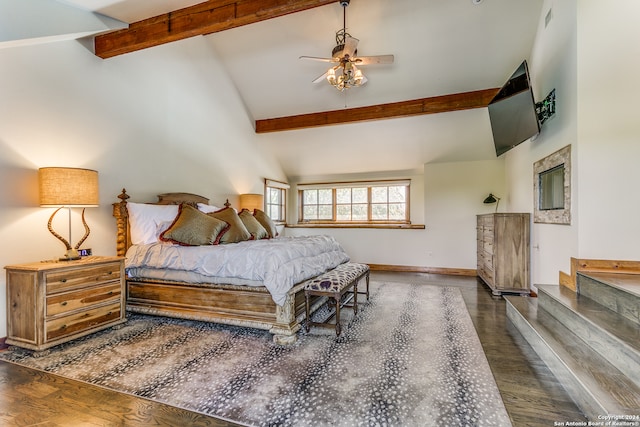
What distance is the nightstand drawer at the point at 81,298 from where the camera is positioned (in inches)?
99.3

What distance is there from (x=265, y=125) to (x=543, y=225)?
481cm

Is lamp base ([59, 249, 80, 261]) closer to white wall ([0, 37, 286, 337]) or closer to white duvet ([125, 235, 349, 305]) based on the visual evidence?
white wall ([0, 37, 286, 337])

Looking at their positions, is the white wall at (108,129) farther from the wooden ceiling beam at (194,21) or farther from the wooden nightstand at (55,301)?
the wooden ceiling beam at (194,21)

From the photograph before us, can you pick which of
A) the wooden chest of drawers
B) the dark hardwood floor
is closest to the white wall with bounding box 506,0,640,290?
the dark hardwood floor

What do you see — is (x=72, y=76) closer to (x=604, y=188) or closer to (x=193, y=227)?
(x=193, y=227)

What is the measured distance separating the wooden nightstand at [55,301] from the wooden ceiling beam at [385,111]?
3.88 metres

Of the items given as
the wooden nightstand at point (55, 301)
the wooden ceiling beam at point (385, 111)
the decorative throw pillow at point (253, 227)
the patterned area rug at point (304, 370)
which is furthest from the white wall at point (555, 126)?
the wooden nightstand at point (55, 301)

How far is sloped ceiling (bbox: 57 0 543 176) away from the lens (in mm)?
3727

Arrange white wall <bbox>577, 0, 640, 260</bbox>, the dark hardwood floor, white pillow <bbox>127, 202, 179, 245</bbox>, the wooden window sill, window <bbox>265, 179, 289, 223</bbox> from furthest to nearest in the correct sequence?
window <bbox>265, 179, 289, 223</bbox> → the wooden window sill → white pillow <bbox>127, 202, 179, 245</bbox> → white wall <bbox>577, 0, 640, 260</bbox> → the dark hardwood floor

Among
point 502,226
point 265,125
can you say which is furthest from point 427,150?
point 265,125

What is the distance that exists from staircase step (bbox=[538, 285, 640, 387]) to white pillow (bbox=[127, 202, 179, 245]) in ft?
13.2

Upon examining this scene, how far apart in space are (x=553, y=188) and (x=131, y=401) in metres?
4.24

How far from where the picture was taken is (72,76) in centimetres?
307

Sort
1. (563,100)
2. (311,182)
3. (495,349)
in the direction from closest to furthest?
(495,349)
(563,100)
(311,182)
